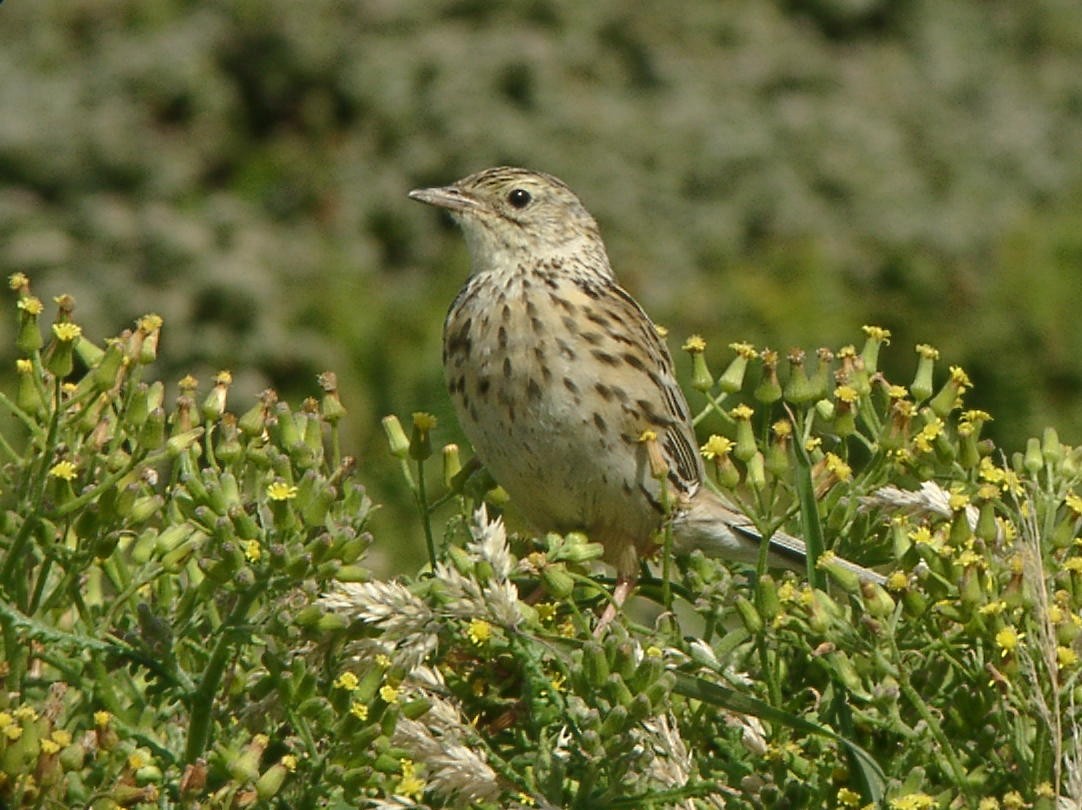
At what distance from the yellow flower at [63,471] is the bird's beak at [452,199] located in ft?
7.47

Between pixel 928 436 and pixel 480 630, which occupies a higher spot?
pixel 928 436

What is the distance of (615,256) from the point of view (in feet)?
32.8

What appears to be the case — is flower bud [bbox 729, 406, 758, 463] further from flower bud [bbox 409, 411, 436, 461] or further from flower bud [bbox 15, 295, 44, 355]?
flower bud [bbox 15, 295, 44, 355]

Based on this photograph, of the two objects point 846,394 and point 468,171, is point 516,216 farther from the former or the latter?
point 468,171

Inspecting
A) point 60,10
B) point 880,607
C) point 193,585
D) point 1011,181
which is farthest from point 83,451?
point 1011,181

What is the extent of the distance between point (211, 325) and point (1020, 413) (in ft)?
12.2

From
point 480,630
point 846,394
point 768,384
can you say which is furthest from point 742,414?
point 480,630

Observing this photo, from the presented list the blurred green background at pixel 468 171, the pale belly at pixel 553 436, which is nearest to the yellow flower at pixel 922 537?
the pale belly at pixel 553 436

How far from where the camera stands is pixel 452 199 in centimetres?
512

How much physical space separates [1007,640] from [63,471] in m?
1.31

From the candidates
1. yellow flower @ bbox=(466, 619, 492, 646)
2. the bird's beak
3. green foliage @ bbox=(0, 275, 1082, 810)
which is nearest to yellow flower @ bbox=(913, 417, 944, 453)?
green foliage @ bbox=(0, 275, 1082, 810)

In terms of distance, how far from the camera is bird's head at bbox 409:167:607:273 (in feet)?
16.5

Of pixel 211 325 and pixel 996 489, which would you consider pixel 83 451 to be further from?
pixel 211 325

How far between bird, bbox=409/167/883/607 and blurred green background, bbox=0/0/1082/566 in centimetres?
395
